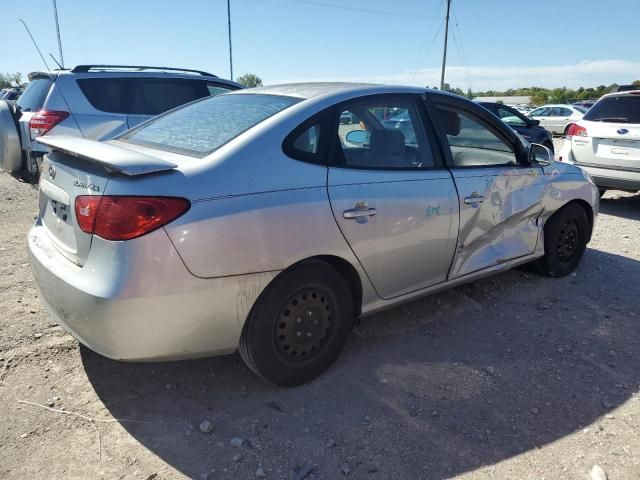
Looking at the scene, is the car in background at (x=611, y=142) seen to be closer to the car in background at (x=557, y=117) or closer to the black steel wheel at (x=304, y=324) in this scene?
the black steel wheel at (x=304, y=324)

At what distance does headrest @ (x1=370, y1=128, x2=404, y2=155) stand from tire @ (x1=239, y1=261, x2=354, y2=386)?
82 cm

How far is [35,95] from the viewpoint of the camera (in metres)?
6.05

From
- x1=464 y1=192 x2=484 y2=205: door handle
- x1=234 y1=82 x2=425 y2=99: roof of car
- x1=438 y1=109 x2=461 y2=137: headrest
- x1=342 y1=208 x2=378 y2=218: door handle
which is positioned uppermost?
x1=234 y1=82 x2=425 y2=99: roof of car

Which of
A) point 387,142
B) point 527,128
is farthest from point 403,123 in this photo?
point 527,128

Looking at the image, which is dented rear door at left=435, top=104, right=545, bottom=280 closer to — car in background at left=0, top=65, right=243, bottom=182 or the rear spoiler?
the rear spoiler

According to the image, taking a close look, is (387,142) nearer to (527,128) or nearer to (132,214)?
(132,214)

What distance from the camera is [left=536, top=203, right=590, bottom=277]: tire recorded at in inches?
168

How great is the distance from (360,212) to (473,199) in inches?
40.6

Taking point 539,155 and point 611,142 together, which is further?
point 611,142

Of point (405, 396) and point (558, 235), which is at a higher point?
point (558, 235)

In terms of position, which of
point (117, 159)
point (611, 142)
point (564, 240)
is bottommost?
point (564, 240)

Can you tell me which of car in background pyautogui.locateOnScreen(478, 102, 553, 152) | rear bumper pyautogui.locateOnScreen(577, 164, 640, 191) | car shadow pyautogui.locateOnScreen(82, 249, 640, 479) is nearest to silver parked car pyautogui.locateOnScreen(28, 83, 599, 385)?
car shadow pyautogui.locateOnScreen(82, 249, 640, 479)

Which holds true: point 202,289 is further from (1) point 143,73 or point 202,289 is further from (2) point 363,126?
(1) point 143,73

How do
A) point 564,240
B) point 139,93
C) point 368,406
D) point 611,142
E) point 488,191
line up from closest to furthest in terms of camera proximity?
1. point 368,406
2. point 488,191
3. point 564,240
4. point 139,93
5. point 611,142
